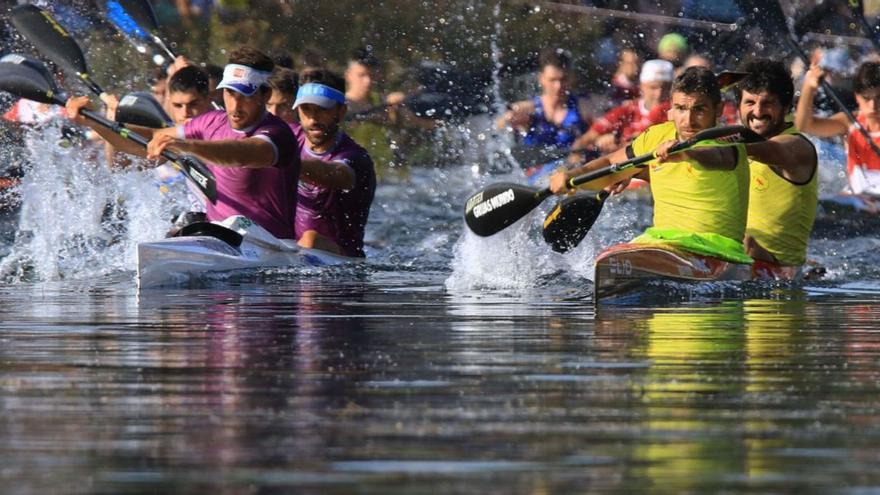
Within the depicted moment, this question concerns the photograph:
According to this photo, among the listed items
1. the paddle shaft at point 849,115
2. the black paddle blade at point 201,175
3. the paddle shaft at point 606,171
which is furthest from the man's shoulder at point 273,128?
the paddle shaft at point 849,115

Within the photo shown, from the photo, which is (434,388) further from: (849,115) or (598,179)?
(849,115)

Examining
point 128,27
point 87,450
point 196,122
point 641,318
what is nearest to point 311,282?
point 196,122

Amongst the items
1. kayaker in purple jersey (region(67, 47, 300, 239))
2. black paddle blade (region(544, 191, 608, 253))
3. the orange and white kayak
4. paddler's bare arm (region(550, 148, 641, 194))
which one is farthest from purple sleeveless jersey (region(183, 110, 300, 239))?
the orange and white kayak

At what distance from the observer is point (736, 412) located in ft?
17.2

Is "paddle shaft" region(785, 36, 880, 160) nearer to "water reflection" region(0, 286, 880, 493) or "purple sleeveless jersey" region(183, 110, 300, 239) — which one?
"purple sleeveless jersey" region(183, 110, 300, 239)

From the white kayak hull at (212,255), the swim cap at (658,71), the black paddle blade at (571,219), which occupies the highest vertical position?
the swim cap at (658,71)

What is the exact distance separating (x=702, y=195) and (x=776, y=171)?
975 millimetres

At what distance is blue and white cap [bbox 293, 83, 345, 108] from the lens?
1254cm

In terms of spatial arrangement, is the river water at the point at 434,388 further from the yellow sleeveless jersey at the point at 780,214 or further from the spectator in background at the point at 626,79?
the spectator in background at the point at 626,79

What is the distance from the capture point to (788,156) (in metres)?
10.7

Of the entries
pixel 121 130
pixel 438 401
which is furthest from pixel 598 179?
pixel 438 401

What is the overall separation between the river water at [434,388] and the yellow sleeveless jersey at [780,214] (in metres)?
0.39

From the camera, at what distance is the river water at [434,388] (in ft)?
14.1

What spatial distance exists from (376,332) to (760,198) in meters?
4.02
